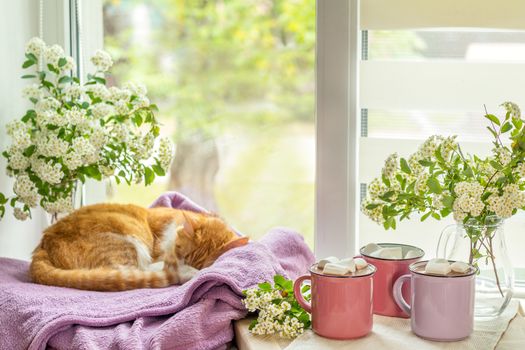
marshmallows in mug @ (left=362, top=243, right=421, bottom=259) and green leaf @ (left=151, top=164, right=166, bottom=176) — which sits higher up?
green leaf @ (left=151, top=164, right=166, bottom=176)

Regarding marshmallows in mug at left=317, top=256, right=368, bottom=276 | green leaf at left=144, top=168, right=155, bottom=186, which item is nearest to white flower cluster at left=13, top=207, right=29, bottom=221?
green leaf at left=144, top=168, right=155, bottom=186

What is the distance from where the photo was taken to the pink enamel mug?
1205 millimetres

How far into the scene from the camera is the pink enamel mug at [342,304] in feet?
3.95

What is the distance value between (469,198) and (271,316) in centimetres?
38

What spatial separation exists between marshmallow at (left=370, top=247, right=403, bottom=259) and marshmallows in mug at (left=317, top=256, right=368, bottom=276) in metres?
0.08

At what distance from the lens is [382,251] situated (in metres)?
1.35

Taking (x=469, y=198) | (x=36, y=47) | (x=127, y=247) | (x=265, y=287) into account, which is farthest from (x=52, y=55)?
(x=469, y=198)

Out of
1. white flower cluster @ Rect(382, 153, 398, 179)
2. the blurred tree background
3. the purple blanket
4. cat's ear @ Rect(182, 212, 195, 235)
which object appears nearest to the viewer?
the purple blanket

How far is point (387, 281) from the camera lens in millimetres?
1337

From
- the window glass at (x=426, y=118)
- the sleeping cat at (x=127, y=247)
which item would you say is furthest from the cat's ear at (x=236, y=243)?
the window glass at (x=426, y=118)

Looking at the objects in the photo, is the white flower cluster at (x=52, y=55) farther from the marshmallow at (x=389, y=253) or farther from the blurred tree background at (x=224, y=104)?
the blurred tree background at (x=224, y=104)

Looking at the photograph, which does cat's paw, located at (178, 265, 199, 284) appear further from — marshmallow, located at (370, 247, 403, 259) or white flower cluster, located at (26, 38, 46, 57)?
white flower cluster, located at (26, 38, 46, 57)

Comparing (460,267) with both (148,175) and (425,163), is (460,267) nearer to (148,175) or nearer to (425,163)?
(425,163)

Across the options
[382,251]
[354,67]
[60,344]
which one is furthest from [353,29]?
[60,344]
